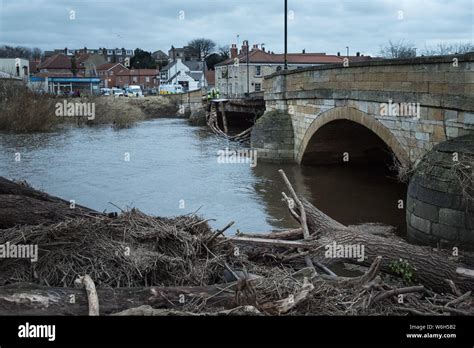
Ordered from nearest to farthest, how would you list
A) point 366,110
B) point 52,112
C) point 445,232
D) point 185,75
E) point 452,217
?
point 452,217
point 445,232
point 366,110
point 52,112
point 185,75

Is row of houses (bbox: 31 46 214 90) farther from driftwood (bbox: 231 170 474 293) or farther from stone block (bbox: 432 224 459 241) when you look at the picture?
driftwood (bbox: 231 170 474 293)

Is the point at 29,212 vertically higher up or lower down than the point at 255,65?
lower down

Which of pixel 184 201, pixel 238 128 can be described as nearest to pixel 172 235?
pixel 184 201

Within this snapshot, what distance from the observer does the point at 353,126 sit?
21312 millimetres

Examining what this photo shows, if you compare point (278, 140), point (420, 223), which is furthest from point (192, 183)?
point (420, 223)

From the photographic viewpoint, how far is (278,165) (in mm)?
23781

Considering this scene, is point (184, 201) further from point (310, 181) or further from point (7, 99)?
point (7, 99)

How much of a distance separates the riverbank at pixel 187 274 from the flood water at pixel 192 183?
18.7ft

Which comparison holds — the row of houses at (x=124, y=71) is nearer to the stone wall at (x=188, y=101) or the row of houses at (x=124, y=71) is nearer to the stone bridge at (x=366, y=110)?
the stone wall at (x=188, y=101)

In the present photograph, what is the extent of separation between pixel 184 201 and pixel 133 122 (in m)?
30.5

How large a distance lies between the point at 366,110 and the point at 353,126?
451 centimetres

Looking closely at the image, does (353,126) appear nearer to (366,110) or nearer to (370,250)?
(366,110)

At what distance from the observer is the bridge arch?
1530 centimetres

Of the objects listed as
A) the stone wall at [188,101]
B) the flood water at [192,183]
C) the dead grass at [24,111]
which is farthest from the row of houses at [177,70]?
the flood water at [192,183]
